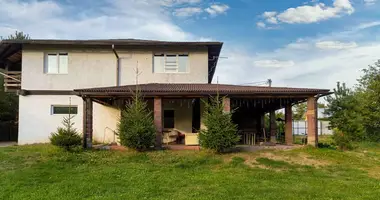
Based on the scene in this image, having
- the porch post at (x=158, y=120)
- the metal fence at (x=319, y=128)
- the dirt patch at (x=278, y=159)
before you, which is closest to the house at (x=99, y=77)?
the porch post at (x=158, y=120)

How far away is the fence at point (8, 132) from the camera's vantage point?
23895 mm

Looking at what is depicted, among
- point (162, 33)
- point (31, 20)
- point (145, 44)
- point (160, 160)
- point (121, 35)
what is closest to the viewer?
point (160, 160)

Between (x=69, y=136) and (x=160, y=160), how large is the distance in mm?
3501

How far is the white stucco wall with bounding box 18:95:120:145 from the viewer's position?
17.0 m

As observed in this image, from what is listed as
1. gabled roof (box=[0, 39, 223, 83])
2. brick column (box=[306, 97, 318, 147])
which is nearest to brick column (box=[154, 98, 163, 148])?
gabled roof (box=[0, 39, 223, 83])

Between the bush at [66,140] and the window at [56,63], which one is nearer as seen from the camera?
the bush at [66,140]

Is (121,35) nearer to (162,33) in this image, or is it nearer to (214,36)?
(162,33)

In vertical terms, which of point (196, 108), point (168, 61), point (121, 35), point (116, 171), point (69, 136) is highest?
point (121, 35)

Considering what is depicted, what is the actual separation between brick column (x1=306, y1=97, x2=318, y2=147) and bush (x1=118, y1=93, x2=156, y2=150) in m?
6.48

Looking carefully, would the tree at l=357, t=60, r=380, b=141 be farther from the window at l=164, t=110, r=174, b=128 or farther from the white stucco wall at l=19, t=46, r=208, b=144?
the window at l=164, t=110, r=174, b=128

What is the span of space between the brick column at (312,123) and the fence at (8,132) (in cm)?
2079

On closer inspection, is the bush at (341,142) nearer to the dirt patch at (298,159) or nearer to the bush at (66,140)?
the dirt patch at (298,159)

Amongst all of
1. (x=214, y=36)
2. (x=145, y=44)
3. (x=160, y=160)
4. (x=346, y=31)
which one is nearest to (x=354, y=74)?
(x=346, y=31)

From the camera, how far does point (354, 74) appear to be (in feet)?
92.7
